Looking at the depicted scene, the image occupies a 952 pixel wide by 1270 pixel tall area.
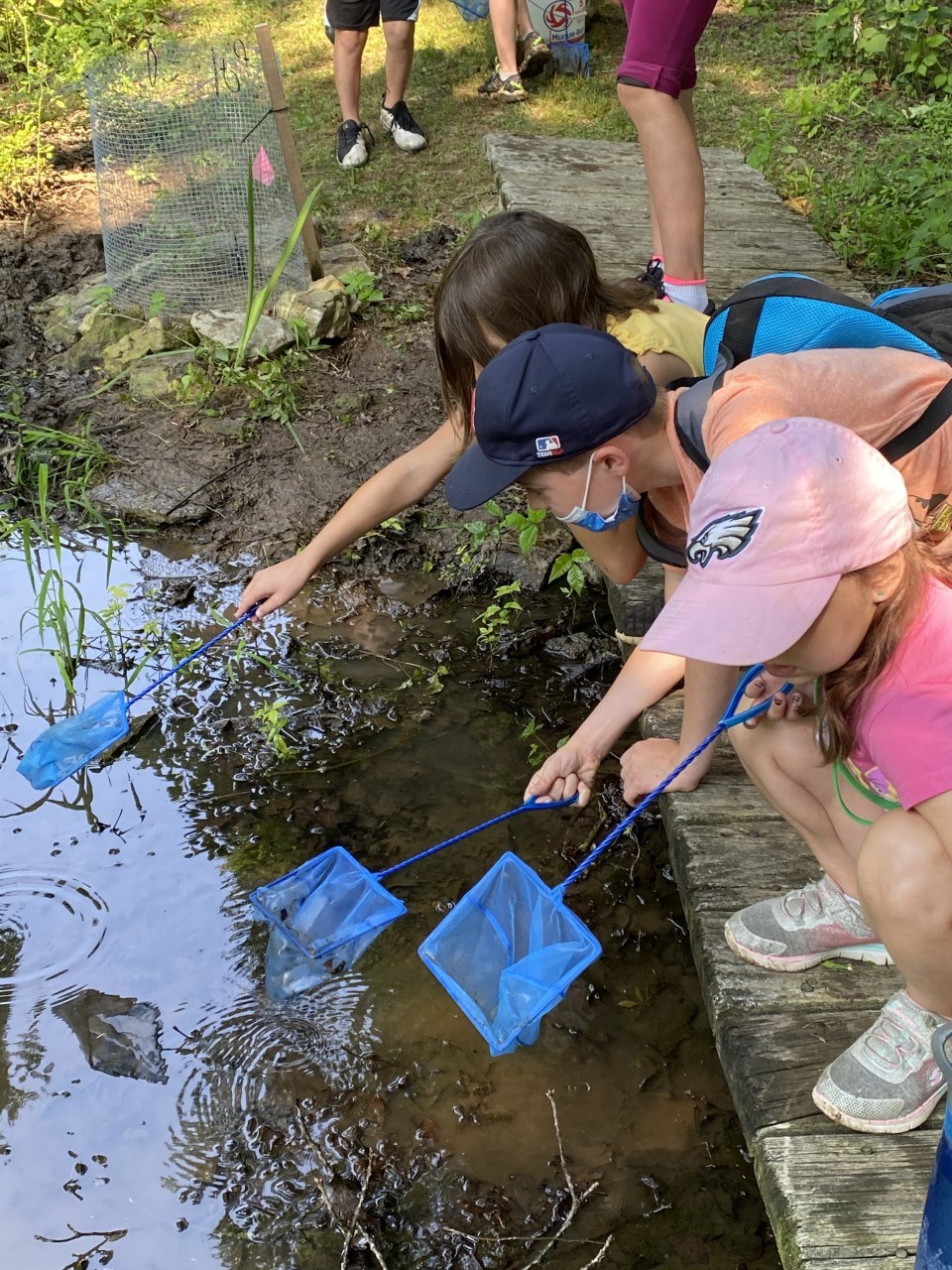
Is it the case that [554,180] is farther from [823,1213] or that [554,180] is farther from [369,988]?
[823,1213]

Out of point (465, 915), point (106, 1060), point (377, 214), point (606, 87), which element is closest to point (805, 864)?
point (465, 915)

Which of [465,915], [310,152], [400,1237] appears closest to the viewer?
[400,1237]

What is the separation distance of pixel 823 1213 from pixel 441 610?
220 centimetres

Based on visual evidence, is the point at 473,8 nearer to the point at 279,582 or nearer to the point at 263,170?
the point at 263,170

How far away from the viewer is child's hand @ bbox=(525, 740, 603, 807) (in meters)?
2.43

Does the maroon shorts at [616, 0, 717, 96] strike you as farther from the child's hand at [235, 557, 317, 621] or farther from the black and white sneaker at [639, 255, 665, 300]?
the child's hand at [235, 557, 317, 621]

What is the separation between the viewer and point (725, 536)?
147 centimetres

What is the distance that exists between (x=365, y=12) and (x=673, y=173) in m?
3.30

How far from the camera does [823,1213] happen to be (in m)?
1.71

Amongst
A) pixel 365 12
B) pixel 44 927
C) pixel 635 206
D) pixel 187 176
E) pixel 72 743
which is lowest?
pixel 44 927

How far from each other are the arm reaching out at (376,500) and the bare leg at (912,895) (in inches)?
57.3

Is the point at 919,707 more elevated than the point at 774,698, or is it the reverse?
the point at 919,707

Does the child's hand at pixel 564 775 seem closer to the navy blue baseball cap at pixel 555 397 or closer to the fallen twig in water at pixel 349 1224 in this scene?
the navy blue baseball cap at pixel 555 397

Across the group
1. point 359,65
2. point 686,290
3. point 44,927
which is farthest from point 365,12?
point 44,927
